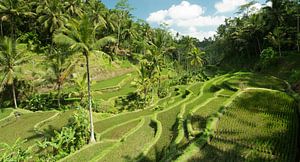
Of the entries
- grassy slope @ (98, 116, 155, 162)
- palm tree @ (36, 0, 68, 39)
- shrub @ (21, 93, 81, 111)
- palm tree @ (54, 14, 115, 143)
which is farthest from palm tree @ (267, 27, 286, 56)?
palm tree @ (54, 14, 115, 143)

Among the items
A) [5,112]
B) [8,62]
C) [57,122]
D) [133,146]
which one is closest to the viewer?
[133,146]

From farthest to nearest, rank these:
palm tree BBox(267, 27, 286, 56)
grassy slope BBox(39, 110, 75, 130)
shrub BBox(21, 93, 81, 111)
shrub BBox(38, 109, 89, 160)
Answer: palm tree BBox(267, 27, 286, 56), shrub BBox(21, 93, 81, 111), grassy slope BBox(39, 110, 75, 130), shrub BBox(38, 109, 89, 160)

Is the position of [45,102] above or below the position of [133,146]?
above

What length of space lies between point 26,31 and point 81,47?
30.7m

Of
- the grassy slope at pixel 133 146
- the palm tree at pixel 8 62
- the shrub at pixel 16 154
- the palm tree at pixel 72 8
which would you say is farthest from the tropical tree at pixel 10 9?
the grassy slope at pixel 133 146

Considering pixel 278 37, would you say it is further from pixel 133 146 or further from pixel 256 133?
pixel 133 146

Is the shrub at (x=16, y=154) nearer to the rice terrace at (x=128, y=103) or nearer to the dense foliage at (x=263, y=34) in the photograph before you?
the rice terrace at (x=128, y=103)

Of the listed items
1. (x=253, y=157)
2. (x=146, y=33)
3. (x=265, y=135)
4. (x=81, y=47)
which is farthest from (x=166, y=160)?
(x=146, y=33)

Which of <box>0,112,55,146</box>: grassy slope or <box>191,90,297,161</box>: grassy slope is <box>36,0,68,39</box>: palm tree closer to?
<box>0,112,55,146</box>: grassy slope

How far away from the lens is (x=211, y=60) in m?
80.2

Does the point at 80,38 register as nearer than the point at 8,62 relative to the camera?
Yes

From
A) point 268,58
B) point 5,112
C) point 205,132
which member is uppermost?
point 268,58

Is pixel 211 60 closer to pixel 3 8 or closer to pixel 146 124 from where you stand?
pixel 3 8

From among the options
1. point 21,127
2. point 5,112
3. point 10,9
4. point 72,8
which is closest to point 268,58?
point 72,8
